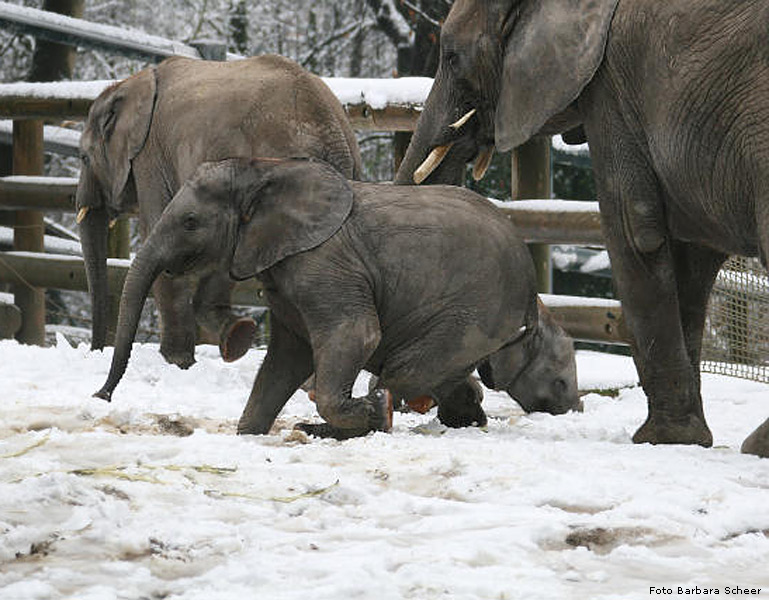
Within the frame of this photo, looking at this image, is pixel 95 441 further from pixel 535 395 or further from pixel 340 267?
pixel 535 395

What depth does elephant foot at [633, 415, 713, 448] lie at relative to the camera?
211 inches

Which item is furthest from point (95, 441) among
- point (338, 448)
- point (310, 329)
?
point (310, 329)

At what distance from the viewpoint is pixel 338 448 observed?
4602 mm

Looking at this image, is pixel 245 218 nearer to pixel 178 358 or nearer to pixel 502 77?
pixel 502 77

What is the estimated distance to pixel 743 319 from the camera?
853 centimetres

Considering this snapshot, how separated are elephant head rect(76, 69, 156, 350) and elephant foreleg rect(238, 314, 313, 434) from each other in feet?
7.24

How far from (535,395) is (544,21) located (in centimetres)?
181

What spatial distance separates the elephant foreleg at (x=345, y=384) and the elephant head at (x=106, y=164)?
2.60m

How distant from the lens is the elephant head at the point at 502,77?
5.29 meters

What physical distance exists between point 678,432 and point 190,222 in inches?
75.7

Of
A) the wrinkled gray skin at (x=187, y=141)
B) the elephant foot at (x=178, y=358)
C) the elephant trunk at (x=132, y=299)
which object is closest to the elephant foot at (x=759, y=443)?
the elephant trunk at (x=132, y=299)

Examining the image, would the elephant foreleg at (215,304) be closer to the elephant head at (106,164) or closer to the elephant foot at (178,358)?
the elephant foot at (178,358)

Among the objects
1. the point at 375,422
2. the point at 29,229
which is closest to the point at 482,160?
the point at 375,422

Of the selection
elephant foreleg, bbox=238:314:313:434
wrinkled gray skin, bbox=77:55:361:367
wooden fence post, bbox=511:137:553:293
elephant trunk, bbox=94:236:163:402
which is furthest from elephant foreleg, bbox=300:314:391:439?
wooden fence post, bbox=511:137:553:293
